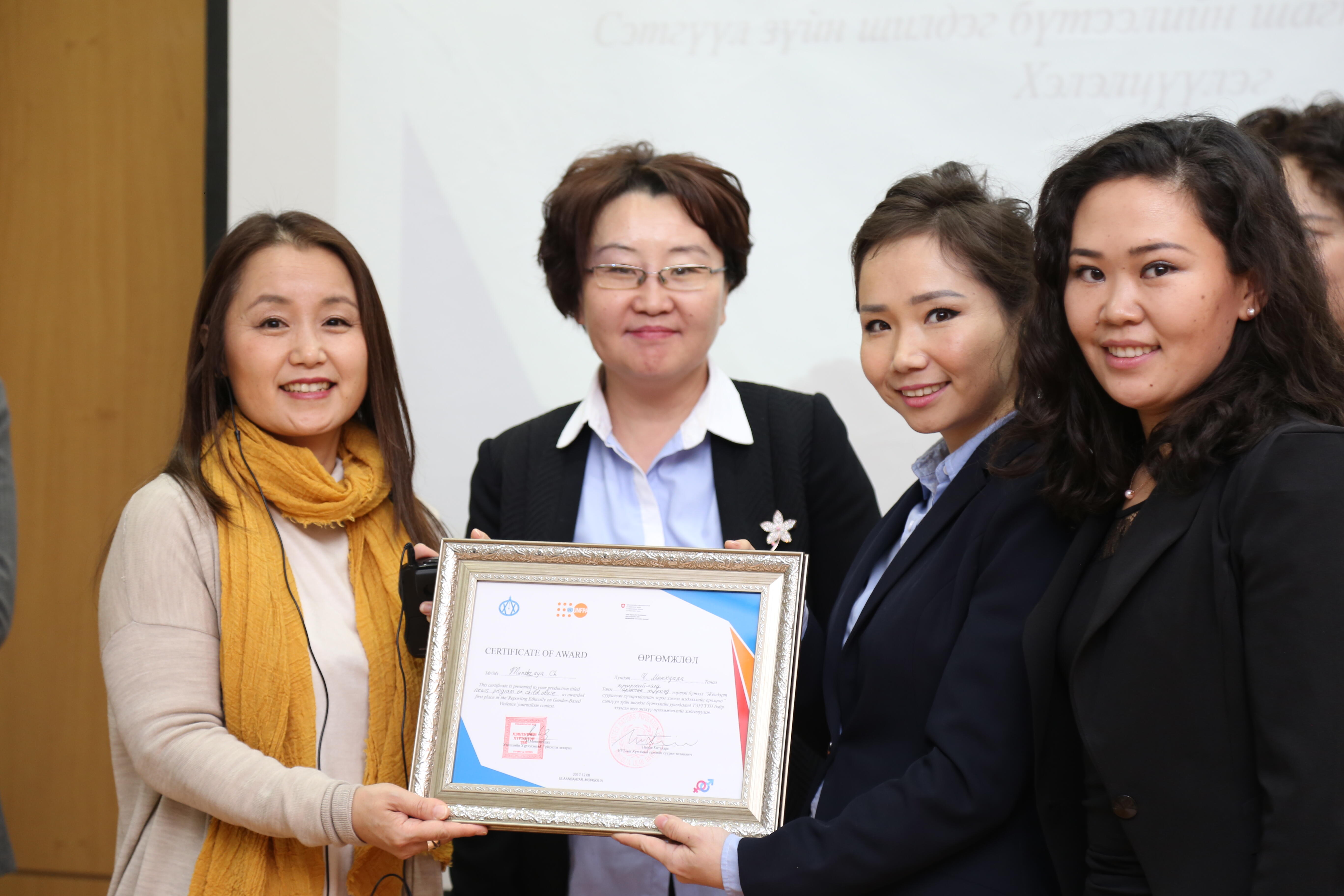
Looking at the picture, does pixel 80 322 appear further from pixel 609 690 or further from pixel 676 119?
pixel 609 690

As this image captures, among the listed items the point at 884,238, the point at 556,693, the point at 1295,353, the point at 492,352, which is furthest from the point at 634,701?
the point at 492,352

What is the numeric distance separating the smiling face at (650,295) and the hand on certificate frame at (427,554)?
1.39 feet

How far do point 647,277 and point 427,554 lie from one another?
26.5 inches

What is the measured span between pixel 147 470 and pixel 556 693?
211cm

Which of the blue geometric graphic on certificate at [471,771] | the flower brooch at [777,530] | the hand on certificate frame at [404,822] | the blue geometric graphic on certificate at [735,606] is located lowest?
the hand on certificate frame at [404,822]

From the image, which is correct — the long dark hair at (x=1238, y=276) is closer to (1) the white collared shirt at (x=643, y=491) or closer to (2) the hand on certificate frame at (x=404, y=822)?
(1) the white collared shirt at (x=643, y=491)

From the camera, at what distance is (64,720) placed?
10.5 feet

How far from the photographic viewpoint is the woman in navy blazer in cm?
141

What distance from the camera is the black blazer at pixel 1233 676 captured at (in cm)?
108

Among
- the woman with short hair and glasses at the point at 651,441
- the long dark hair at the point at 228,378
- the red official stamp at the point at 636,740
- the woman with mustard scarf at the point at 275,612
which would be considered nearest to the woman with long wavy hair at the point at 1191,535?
the red official stamp at the point at 636,740

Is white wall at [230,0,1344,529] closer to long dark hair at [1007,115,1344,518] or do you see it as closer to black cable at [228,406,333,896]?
black cable at [228,406,333,896]

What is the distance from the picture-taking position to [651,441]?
217 centimetres

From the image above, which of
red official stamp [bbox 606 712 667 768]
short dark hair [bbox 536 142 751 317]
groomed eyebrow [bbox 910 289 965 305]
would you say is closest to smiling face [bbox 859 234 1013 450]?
groomed eyebrow [bbox 910 289 965 305]

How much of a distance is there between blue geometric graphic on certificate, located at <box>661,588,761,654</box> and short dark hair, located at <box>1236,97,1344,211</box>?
4.06 ft
